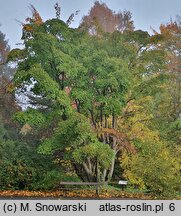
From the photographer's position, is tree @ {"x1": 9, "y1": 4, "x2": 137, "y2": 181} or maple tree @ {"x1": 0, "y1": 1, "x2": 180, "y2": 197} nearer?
maple tree @ {"x1": 0, "y1": 1, "x2": 180, "y2": 197}

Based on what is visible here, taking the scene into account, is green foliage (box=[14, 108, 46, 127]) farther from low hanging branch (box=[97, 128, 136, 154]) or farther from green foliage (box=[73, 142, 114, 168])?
low hanging branch (box=[97, 128, 136, 154])

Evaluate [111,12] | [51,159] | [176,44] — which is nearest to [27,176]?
[51,159]

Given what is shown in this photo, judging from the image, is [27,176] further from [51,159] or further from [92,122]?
[92,122]

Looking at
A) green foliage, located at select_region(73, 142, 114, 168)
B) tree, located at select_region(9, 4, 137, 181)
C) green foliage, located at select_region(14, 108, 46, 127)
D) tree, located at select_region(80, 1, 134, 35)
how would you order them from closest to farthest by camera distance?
green foliage, located at select_region(73, 142, 114, 168) → tree, located at select_region(9, 4, 137, 181) → green foliage, located at select_region(14, 108, 46, 127) → tree, located at select_region(80, 1, 134, 35)

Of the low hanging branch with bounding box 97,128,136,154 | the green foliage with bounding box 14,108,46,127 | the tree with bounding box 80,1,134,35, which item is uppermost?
the tree with bounding box 80,1,134,35

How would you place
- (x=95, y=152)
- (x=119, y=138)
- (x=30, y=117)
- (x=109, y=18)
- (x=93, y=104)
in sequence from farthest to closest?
(x=109, y=18) → (x=93, y=104) → (x=119, y=138) → (x=30, y=117) → (x=95, y=152)

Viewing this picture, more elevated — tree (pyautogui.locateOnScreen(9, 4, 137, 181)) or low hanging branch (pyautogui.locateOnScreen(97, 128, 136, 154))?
tree (pyautogui.locateOnScreen(9, 4, 137, 181))

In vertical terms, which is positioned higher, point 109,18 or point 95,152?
point 109,18

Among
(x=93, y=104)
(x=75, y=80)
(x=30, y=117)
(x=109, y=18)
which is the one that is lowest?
(x=30, y=117)

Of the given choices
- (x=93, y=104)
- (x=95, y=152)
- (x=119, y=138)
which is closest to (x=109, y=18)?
(x=93, y=104)

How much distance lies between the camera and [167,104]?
24062 millimetres

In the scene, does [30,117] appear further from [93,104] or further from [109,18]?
[109,18]

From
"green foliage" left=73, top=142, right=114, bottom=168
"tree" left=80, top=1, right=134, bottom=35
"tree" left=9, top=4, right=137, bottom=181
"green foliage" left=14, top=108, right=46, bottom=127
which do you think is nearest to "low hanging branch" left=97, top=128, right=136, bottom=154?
"tree" left=9, top=4, right=137, bottom=181

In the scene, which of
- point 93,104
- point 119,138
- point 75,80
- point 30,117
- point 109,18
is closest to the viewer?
point 30,117
